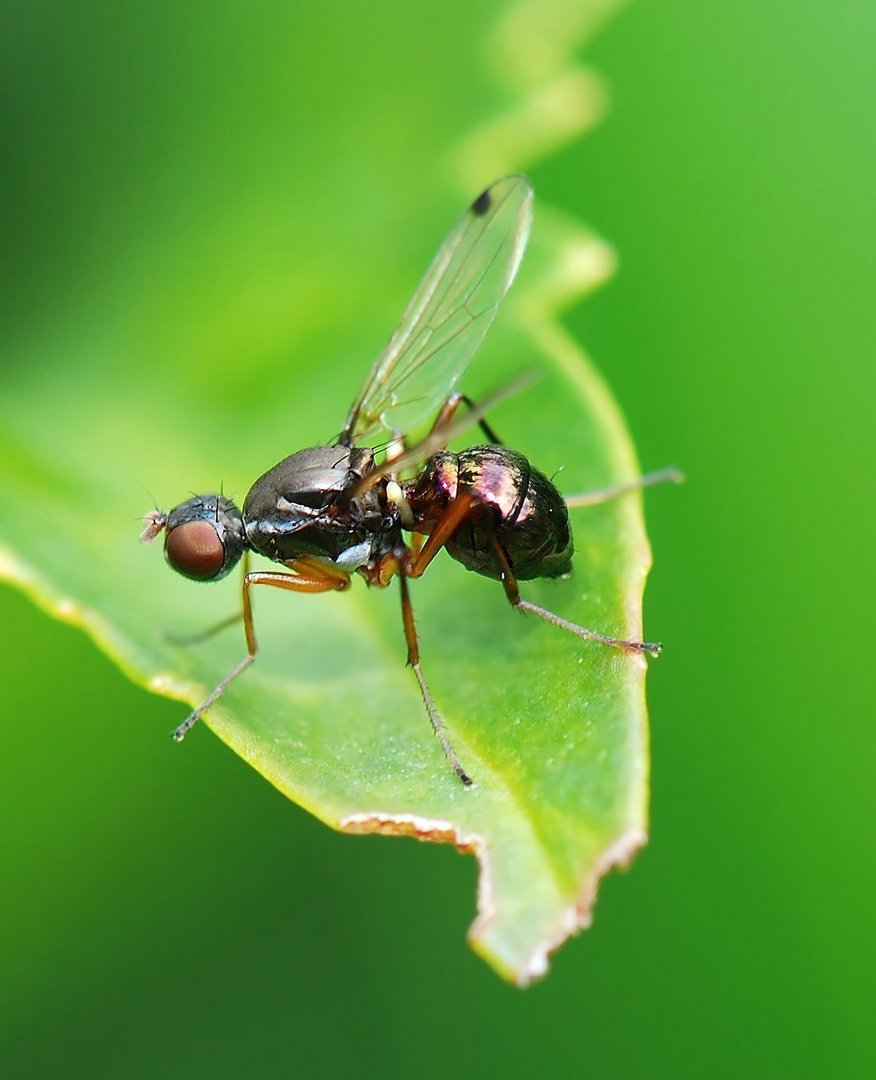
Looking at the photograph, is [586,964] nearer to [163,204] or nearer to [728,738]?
[728,738]

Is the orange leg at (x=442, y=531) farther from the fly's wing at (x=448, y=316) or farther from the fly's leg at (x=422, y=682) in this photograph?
the fly's wing at (x=448, y=316)

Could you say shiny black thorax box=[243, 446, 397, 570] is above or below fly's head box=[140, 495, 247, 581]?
below

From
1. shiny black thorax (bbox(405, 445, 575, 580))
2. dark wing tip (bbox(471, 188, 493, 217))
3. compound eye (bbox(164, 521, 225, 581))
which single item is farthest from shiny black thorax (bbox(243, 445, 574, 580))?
dark wing tip (bbox(471, 188, 493, 217))

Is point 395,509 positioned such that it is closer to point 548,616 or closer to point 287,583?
point 287,583

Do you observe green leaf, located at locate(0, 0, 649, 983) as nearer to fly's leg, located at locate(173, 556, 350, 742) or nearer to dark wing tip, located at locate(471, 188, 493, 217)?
fly's leg, located at locate(173, 556, 350, 742)

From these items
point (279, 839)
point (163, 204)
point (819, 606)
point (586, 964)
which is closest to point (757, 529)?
point (819, 606)

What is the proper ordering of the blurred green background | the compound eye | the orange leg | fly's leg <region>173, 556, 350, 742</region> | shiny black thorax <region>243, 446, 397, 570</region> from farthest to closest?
shiny black thorax <region>243, 446, 397, 570</region>, the compound eye, the orange leg, fly's leg <region>173, 556, 350, 742</region>, the blurred green background
